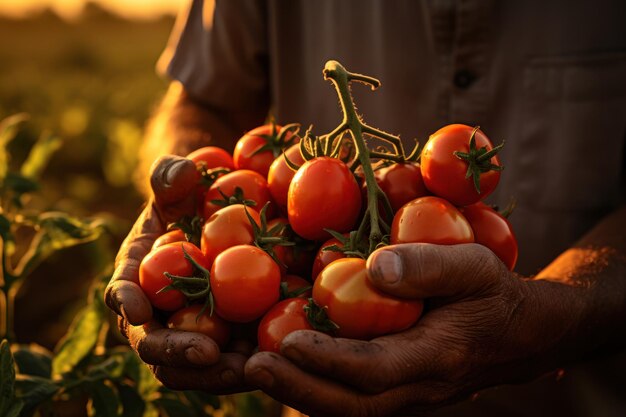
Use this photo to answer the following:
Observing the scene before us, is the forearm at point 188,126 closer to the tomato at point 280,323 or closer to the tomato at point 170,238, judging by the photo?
the tomato at point 170,238

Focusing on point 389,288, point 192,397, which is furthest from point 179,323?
point 192,397

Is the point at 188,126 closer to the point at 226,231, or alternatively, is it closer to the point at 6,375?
the point at 226,231

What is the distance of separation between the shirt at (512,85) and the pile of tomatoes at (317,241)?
83 centimetres

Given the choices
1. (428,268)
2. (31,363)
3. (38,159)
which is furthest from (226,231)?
(38,159)

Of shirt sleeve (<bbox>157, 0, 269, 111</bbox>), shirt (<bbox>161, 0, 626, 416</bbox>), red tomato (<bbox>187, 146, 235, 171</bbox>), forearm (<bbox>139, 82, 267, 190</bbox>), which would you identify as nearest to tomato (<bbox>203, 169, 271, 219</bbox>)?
red tomato (<bbox>187, 146, 235, 171</bbox>)

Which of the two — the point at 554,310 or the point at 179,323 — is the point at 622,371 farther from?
the point at 179,323

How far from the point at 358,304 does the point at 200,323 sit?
36 centimetres

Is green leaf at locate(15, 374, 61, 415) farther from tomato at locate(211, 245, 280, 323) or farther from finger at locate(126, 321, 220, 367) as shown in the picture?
tomato at locate(211, 245, 280, 323)

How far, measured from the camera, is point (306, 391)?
4.51 feet

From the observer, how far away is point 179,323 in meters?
1.56

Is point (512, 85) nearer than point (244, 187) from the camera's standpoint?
No

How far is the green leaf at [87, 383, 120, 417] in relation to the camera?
1870 millimetres

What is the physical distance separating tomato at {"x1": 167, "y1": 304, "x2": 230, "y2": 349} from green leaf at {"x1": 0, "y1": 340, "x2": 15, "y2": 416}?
42cm

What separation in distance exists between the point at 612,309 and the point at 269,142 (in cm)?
112
